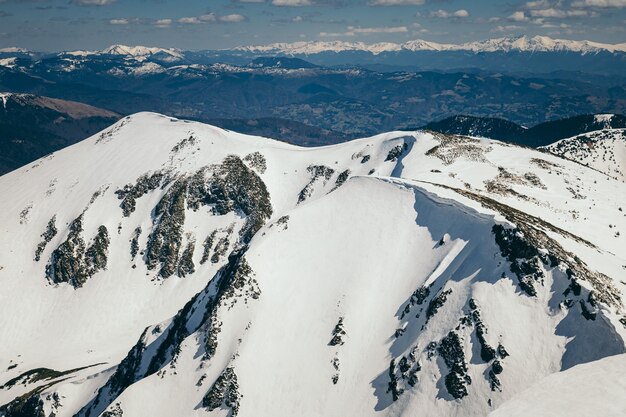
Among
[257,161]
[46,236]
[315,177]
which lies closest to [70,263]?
[46,236]

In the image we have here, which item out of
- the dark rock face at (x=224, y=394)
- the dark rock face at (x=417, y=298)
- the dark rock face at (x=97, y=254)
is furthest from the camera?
the dark rock face at (x=97, y=254)

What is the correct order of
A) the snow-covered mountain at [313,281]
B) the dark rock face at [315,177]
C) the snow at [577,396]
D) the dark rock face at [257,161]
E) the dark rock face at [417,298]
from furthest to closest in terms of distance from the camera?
the dark rock face at [257,161]
the dark rock face at [315,177]
the dark rock face at [417,298]
the snow-covered mountain at [313,281]
the snow at [577,396]

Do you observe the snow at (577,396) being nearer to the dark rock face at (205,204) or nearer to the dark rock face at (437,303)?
the dark rock face at (437,303)

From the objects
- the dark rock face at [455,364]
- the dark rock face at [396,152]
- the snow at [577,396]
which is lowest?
the dark rock face at [396,152]

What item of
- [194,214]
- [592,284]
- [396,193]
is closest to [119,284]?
[194,214]

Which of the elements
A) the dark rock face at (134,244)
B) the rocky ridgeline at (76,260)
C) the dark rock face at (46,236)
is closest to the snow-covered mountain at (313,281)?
the dark rock face at (46,236)

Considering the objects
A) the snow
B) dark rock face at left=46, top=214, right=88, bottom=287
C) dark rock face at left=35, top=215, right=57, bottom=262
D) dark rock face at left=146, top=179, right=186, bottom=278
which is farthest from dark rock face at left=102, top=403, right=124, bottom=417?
dark rock face at left=35, top=215, right=57, bottom=262
